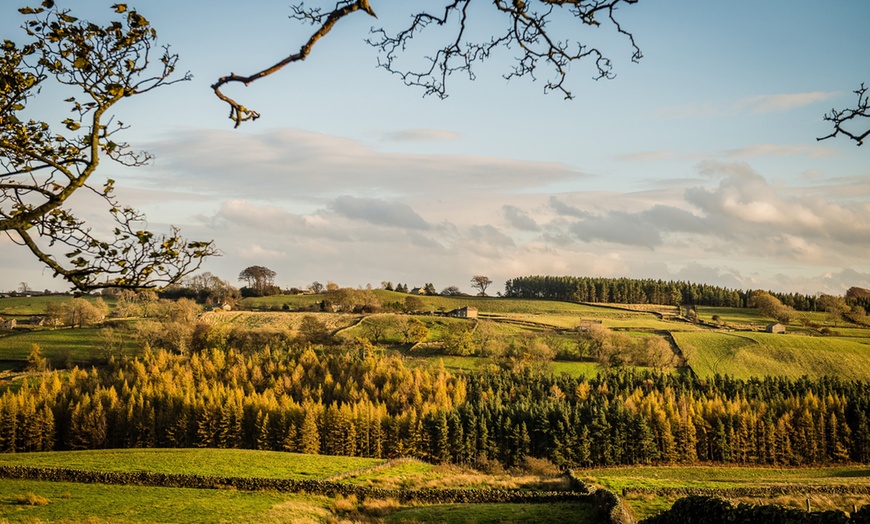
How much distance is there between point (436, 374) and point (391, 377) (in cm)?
689

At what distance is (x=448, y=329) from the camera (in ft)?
429

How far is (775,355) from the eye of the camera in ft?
376

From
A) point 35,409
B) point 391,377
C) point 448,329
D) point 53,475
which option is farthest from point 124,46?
point 448,329

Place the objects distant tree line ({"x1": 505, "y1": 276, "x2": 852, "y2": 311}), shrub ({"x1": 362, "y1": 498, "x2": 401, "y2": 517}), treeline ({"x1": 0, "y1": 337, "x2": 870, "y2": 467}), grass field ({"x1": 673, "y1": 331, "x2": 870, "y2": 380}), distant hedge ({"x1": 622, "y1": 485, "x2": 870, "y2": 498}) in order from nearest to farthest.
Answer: shrub ({"x1": 362, "y1": 498, "x2": 401, "y2": 517})
distant hedge ({"x1": 622, "y1": 485, "x2": 870, "y2": 498})
treeline ({"x1": 0, "y1": 337, "x2": 870, "y2": 467})
grass field ({"x1": 673, "y1": 331, "x2": 870, "y2": 380})
distant tree line ({"x1": 505, "y1": 276, "x2": 852, "y2": 311})

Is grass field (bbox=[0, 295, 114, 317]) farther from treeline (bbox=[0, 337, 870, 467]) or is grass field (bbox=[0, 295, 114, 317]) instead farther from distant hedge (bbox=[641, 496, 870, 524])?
distant hedge (bbox=[641, 496, 870, 524])

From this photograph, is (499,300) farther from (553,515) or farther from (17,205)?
(17,205)

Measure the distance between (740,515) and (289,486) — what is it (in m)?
27.6

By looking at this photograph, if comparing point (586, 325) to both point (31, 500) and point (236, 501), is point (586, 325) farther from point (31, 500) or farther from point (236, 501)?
point (31, 500)

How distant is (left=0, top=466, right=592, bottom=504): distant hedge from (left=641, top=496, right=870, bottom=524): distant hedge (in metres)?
13.9

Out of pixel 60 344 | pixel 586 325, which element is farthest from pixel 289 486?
pixel 586 325

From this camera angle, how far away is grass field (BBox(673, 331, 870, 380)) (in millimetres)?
107062

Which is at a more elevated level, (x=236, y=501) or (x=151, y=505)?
(x=151, y=505)

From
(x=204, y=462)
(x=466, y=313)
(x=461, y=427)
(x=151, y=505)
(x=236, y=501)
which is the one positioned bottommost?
(x=461, y=427)

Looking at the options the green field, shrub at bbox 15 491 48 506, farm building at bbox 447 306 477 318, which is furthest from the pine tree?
farm building at bbox 447 306 477 318
